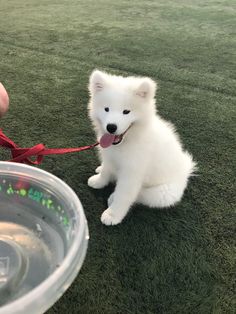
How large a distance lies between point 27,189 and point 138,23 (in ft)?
10.1

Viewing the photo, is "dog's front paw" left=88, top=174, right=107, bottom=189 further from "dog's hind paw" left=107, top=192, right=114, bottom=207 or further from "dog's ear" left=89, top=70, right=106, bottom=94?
"dog's ear" left=89, top=70, right=106, bottom=94

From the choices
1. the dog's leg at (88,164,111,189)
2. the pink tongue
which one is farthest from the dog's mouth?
the dog's leg at (88,164,111,189)

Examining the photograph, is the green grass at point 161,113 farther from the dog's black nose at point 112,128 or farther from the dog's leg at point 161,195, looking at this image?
the dog's black nose at point 112,128

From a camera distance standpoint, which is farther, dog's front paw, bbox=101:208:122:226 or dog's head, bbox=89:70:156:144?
dog's front paw, bbox=101:208:122:226

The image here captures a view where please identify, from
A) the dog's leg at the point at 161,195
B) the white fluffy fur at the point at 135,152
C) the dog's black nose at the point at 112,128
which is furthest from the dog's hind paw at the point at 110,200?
the dog's black nose at the point at 112,128

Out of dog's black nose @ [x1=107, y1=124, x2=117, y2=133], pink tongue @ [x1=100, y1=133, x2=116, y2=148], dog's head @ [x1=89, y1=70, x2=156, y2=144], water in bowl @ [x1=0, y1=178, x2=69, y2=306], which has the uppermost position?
dog's head @ [x1=89, y1=70, x2=156, y2=144]

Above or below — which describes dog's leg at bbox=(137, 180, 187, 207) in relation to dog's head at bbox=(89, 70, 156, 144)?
below

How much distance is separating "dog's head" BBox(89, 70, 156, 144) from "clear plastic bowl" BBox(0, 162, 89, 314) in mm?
316

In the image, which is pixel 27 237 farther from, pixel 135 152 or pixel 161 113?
pixel 161 113

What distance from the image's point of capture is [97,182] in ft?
5.62

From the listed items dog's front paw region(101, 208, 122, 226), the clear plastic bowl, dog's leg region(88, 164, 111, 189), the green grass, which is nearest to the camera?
the clear plastic bowl

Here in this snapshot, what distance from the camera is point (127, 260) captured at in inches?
55.4

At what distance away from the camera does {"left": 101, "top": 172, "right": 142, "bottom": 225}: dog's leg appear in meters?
1.50

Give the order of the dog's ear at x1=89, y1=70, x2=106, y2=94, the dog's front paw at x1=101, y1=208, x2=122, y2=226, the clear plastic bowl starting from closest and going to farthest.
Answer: the clear plastic bowl, the dog's ear at x1=89, y1=70, x2=106, y2=94, the dog's front paw at x1=101, y1=208, x2=122, y2=226
